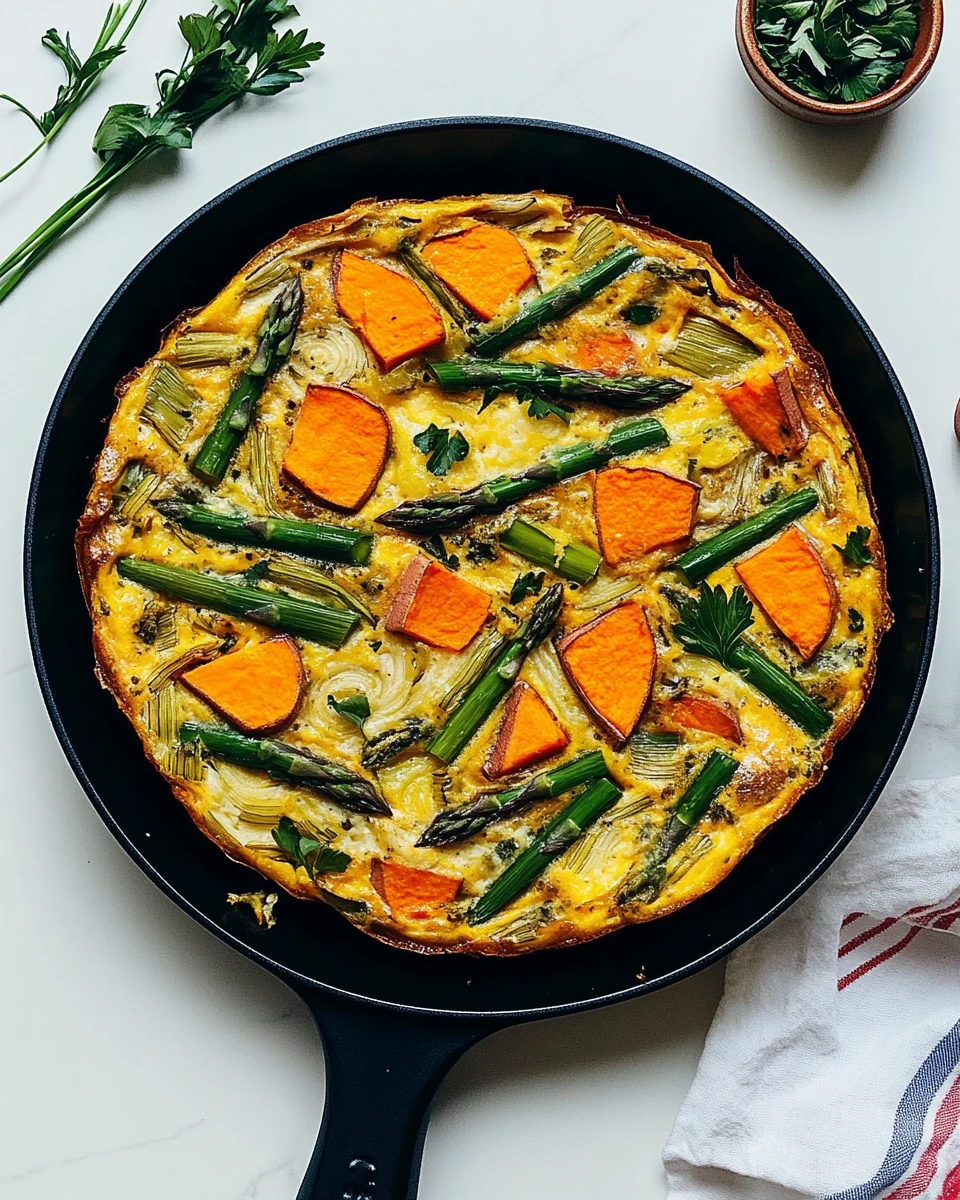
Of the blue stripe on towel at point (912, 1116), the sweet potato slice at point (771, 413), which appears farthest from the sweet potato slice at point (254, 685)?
the blue stripe on towel at point (912, 1116)

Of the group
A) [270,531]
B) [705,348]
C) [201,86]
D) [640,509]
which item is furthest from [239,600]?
[201,86]

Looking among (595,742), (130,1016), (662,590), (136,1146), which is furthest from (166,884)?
(662,590)

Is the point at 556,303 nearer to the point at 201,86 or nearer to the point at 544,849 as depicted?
the point at 201,86

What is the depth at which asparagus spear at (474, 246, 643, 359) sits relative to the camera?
10.4 feet

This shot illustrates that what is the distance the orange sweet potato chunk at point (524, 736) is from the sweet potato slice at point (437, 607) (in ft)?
0.75

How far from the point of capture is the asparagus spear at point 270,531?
3111 mm

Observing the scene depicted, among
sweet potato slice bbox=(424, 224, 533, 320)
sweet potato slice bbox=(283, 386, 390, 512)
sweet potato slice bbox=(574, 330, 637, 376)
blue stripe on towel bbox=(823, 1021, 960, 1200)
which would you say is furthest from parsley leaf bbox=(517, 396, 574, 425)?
blue stripe on towel bbox=(823, 1021, 960, 1200)

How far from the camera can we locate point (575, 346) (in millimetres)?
3215

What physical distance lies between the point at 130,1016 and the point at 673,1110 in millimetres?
1709

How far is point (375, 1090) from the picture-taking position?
3.23 m

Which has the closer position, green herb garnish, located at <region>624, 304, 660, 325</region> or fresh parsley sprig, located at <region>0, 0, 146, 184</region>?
green herb garnish, located at <region>624, 304, 660, 325</region>

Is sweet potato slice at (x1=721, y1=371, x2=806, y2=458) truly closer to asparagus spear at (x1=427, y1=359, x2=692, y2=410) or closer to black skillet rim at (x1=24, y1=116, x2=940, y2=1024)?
asparagus spear at (x1=427, y1=359, x2=692, y2=410)

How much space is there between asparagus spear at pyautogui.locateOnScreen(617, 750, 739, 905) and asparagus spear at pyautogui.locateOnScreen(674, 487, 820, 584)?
0.51 meters

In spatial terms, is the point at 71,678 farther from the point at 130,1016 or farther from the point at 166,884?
the point at 130,1016
